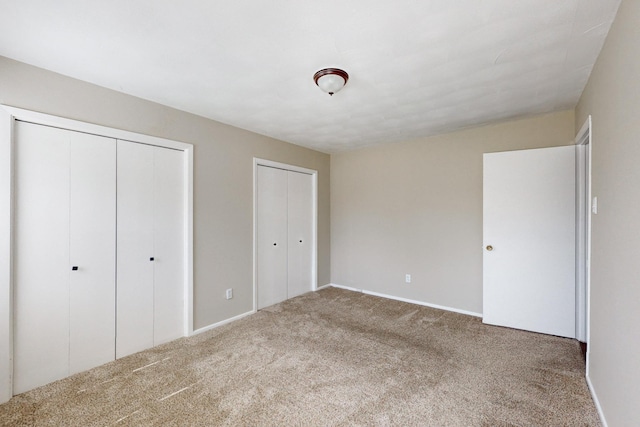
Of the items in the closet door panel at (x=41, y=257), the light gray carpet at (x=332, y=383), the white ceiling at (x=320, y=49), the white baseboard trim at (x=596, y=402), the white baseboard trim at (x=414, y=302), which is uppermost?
the white ceiling at (x=320, y=49)

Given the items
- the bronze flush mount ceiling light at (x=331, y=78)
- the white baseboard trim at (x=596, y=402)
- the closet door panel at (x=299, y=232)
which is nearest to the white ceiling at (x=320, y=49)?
the bronze flush mount ceiling light at (x=331, y=78)

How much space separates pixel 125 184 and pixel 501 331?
4.11m

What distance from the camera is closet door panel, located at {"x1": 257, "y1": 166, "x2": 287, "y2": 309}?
389 centimetres

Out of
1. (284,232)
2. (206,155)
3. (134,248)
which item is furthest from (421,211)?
(134,248)

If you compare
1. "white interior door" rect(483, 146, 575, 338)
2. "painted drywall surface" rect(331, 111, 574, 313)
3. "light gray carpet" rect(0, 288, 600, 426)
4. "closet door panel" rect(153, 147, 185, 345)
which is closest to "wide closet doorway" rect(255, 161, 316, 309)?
"painted drywall surface" rect(331, 111, 574, 313)

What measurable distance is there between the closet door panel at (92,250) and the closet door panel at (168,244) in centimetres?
37

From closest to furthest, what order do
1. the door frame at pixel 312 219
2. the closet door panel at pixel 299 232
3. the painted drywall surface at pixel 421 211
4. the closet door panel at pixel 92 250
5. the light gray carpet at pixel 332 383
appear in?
1. the light gray carpet at pixel 332 383
2. the closet door panel at pixel 92 250
3. the painted drywall surface at pixel 421 211
4. the door frame at pixel 312 219
5. the closet door panel at pixel 299 232

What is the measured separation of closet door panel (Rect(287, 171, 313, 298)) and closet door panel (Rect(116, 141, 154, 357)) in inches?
78.3

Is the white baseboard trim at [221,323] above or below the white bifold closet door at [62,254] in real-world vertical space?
below

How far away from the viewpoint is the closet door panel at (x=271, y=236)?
3893mm

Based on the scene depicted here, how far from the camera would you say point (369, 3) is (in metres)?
1.46

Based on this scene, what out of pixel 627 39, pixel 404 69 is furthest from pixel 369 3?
pixel 627 39

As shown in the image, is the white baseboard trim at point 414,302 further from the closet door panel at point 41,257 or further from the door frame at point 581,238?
the closet door panel at point 41,257

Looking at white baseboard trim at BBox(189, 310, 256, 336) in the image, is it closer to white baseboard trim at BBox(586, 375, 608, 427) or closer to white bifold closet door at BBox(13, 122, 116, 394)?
white bifold closet door at BBox(13, 122, 116, 394)
